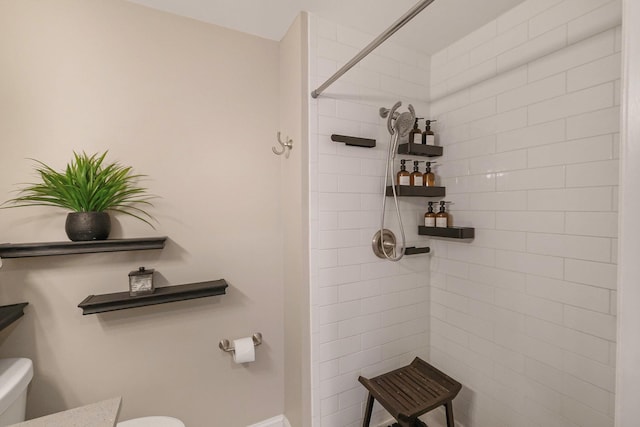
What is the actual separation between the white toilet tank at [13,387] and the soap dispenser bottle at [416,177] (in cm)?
197

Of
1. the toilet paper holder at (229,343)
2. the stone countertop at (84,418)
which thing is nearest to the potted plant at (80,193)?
the stone countertop at (84,418)

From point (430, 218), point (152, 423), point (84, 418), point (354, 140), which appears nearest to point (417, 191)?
point (430, 218)

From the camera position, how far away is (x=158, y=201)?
1.41m

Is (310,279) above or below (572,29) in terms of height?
below

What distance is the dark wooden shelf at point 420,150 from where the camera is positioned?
63.1 inches

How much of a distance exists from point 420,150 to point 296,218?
849 millimetres

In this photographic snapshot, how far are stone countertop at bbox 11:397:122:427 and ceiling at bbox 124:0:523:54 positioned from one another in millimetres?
1697

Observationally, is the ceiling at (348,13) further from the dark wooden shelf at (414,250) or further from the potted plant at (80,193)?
the dark wooden shelf at (414,250)

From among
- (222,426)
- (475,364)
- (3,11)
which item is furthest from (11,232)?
(475,364)

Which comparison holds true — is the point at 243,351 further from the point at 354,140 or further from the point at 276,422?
the point at 354,140

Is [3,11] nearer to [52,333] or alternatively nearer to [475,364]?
[52,333]

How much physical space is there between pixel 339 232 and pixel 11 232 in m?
1.48

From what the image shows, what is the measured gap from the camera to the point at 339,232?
154 cm

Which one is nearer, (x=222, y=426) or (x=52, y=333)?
(x=52, y=333)
